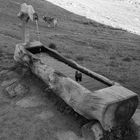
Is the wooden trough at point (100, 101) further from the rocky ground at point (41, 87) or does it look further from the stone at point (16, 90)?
the stone at point (16, 90)

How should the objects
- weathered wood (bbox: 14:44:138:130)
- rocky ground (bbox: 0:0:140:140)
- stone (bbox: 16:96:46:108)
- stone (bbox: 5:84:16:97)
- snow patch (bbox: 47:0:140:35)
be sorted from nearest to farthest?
1. weathered wood (bbox: 14:44:138:130)
2. rocky ground (bbox: 0:0:140:140)
3. stone (bbox: 16:96:46:108)
4. stone (bbox: 5:84:16:97)
5. snow patch (bbox: 47:0:140:35)

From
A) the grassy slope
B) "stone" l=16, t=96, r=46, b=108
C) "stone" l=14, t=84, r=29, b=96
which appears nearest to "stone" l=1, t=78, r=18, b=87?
"stone" l=14, t=84, r=29, b=96

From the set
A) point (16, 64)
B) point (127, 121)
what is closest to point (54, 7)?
point (16, 64)

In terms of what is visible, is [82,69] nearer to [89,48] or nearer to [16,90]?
[16,90]

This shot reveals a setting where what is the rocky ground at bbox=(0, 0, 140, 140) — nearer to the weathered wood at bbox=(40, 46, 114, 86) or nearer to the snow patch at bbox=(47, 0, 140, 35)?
the weathered wood at bbox=(40, 46, 114, 86)

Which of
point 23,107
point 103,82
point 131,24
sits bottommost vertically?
point 131,24


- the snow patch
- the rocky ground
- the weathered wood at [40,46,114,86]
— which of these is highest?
the weathered wood at [40,46,114,86]

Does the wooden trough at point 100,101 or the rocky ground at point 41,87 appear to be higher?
the wooden trough at point 100,101

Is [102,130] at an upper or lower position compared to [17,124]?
upper

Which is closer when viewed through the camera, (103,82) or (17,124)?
(17,124)

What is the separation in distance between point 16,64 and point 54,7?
57.3 ft

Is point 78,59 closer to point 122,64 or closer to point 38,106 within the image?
point 122,64

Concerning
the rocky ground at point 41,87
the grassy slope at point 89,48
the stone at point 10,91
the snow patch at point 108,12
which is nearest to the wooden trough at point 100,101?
the rocky ground at point 41,87

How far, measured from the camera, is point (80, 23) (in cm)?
2108
